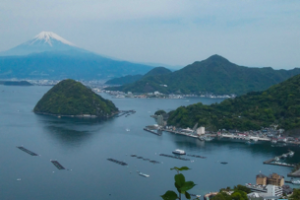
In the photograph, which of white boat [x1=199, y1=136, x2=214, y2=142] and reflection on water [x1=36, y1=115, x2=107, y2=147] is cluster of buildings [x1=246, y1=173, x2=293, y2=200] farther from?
reflection on water [x1=36, y1=115, x2=107, y2=147]

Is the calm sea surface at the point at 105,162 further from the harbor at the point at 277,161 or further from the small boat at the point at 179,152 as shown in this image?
the small boat at the point at 179,152

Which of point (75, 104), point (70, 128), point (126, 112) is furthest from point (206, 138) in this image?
point (75, 104)

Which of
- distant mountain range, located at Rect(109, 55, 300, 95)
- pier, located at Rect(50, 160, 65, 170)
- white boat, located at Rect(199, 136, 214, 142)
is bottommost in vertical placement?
pier, located at Rect(50, 160, 65, 170)

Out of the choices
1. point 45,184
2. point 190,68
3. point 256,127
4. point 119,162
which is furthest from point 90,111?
point 190,68

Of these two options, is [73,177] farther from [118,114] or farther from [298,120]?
[118,114]

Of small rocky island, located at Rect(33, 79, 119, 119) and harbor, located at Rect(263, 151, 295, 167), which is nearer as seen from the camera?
harbor, located at Rect(263, 151, 295, 167)

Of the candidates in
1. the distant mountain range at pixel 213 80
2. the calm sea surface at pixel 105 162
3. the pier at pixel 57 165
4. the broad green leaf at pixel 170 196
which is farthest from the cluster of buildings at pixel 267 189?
the distant mountain range at pixel 213 80

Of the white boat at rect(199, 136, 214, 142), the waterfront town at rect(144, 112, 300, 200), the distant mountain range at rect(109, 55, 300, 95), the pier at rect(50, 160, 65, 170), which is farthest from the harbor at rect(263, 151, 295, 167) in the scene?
the distant mountain range at rect(109, 55, 300, 95)
